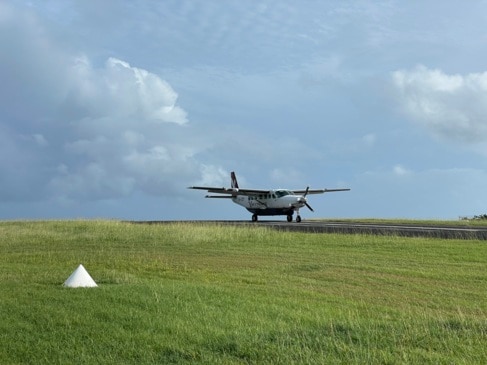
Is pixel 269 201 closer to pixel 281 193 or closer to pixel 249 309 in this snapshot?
pixel 281 193

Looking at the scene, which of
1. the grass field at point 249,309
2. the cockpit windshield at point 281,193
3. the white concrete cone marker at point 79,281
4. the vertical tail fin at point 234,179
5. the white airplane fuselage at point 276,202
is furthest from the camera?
the vertical tail fin at point 234,179

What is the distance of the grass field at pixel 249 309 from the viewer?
24.1 ft

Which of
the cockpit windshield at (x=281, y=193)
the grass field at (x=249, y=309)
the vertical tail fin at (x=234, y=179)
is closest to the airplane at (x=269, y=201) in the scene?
the cockpit windshield at (x=281, y=193)

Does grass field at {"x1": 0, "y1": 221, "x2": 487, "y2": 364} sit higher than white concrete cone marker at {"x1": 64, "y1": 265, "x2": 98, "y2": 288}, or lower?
lower

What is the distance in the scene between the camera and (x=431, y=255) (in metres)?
22.1

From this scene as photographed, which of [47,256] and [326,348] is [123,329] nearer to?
[326,348]

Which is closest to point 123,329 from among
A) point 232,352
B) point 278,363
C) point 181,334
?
point 181,334

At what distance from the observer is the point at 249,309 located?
33.5 ft

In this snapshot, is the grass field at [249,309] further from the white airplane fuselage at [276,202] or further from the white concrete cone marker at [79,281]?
the white airplane fuselage at [276,202]

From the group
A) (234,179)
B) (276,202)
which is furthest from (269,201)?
(234,179)

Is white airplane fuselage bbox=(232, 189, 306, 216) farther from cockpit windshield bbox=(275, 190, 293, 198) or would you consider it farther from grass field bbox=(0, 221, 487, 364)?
grass field bbox=(0, 221, 487, 364)

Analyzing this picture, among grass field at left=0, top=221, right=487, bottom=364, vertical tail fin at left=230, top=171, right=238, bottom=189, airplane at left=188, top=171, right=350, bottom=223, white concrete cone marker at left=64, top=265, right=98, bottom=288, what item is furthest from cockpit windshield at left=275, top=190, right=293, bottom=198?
white concrete cone marker at left=64, top=265, right=98, bottom=288

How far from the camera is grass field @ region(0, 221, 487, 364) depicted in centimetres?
736

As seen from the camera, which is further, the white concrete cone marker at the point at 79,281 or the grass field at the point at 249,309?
the white concrete cone marker at the point at 79,281
